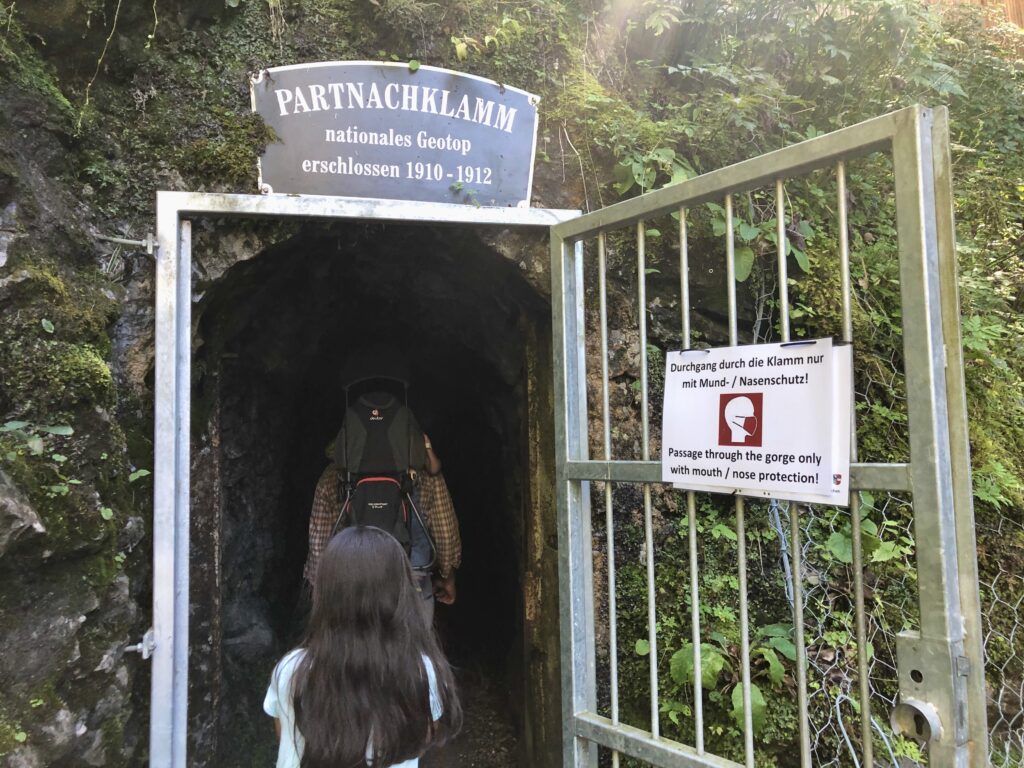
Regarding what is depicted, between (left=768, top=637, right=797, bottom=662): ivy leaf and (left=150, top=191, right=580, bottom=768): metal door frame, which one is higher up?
(left=150, top=191, right=580, bottom=768): metal door frame

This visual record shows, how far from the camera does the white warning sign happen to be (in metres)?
1.38

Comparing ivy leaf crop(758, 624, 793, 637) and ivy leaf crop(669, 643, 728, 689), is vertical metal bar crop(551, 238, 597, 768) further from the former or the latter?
ivy leaf crop(758, 624, 793, 637)

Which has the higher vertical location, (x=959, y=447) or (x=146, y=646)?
(x=959, y=447)

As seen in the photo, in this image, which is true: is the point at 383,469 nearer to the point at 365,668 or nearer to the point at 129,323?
the point at 129,323

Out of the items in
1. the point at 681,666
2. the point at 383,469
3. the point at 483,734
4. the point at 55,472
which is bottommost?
the point at 483,734

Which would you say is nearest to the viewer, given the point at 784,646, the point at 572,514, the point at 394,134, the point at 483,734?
the point at 572,514

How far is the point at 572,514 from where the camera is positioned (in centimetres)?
207

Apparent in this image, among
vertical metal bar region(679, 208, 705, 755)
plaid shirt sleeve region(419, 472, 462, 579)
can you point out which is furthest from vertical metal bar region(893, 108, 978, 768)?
plaid shirt sleeve region(419, 472, 462, 579)

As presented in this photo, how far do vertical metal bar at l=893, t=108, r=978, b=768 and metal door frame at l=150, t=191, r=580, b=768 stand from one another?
1816mm

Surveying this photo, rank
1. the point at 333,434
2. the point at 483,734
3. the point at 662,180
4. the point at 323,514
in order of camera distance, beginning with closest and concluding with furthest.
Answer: the point at 662,180, the point at 323,514, the point at 483,734, the point at 333,434

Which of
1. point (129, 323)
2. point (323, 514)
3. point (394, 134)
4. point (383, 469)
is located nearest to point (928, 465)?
point (394, 134)

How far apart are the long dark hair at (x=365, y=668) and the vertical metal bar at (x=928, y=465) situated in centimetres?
125

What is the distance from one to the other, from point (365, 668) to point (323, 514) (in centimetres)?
211

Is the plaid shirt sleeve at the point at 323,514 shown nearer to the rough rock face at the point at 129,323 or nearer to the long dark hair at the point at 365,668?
the rough rock face at the point at 129,323
